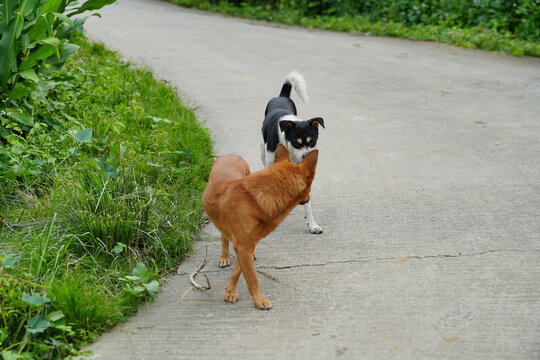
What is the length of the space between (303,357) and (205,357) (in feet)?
1.73

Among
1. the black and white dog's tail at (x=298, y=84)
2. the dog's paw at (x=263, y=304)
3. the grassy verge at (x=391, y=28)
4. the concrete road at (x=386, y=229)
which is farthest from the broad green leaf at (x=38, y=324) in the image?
the grassy verge at (x=391, y=28)

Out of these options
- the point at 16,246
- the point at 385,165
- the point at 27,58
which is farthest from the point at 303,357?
the point at 27,58

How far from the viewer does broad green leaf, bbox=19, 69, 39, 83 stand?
470 cm

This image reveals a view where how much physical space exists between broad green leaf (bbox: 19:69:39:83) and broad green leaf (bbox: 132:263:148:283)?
6.90 ft

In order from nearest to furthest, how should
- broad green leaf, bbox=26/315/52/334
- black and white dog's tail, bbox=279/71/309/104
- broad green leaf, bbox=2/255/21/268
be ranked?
broad green leaf, bbox=26/315/52/334 → broad green leaf, bbox=2/255/21/268 → black and white dog's tail, bbox=279/71/309/104

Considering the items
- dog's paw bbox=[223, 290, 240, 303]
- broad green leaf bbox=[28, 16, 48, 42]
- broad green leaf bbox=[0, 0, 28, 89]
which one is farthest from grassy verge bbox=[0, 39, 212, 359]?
broad green leaf bbox=[28, 16, 48, 42]

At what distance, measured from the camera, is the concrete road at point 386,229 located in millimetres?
3139

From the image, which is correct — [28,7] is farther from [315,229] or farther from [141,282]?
[315,229]

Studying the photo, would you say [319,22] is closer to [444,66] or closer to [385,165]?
[444,66]

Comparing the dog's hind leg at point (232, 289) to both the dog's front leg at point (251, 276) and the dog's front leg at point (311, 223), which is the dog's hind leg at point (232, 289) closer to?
the dog's front leg at point (251, 276)

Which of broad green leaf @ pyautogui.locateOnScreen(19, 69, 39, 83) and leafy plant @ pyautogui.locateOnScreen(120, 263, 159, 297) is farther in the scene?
broad green leaf @ pyautogui.locateOnScreen(19, 69, 39, 83)

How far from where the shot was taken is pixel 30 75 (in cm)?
473

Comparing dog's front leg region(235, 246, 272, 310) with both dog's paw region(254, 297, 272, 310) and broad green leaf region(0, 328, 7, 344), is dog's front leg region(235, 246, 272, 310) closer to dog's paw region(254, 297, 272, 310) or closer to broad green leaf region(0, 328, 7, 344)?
dog's paw region(254, 297, 272, 310)

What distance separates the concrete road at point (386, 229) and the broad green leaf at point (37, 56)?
184 centimetres
